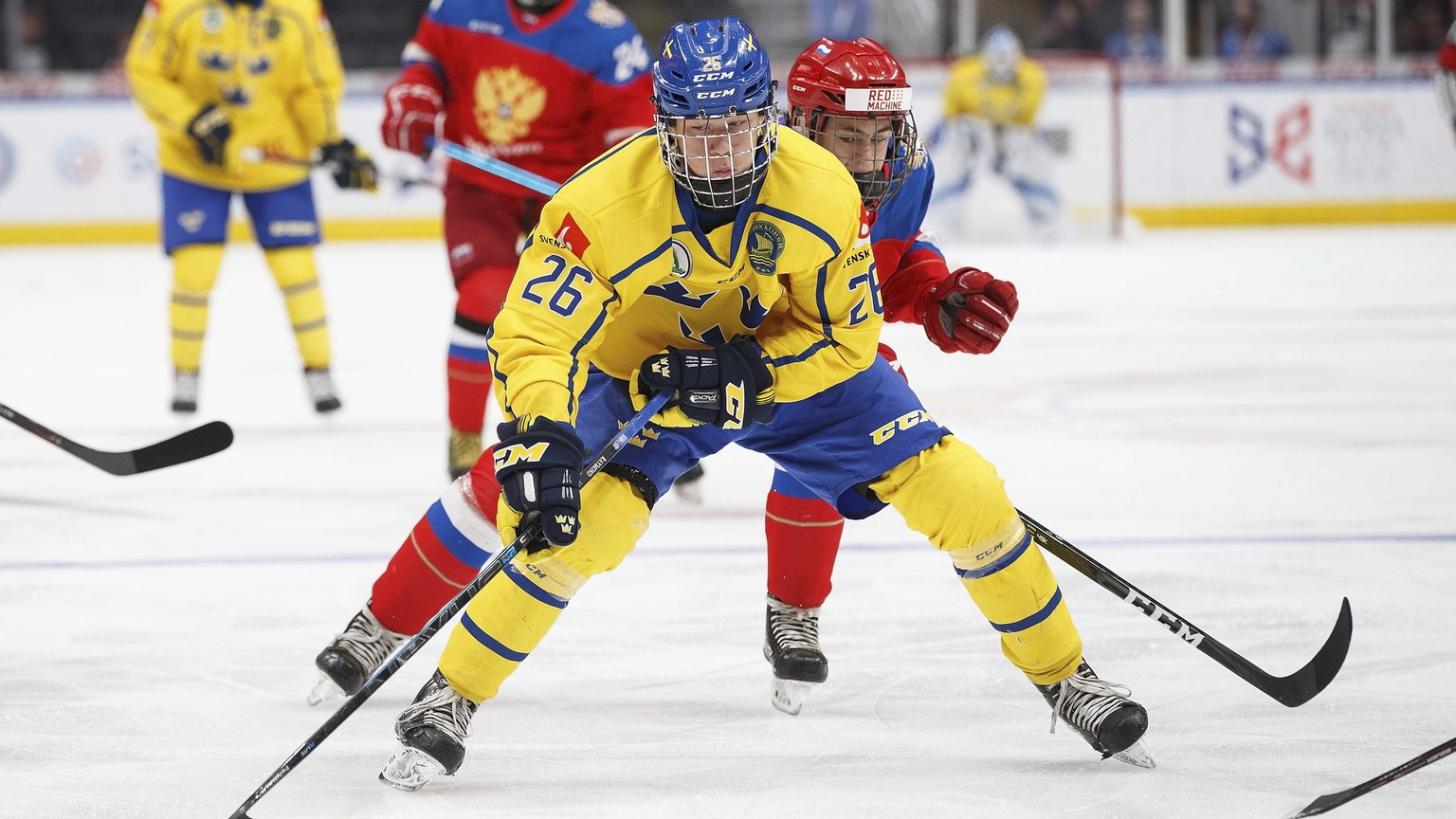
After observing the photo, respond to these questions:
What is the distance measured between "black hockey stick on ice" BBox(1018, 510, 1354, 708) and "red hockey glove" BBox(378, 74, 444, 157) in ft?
6.77

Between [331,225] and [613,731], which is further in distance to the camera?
[331,225]

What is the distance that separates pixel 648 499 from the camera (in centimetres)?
207

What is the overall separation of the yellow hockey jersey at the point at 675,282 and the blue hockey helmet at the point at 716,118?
0.05 meters

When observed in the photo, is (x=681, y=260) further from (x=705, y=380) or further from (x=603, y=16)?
(x=603, y=16)

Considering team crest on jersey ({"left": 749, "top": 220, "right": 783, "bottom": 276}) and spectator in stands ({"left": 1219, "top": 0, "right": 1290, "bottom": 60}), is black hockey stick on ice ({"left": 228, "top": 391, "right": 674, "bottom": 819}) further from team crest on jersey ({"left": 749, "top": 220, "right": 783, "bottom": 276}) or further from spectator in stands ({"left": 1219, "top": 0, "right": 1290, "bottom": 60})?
spectator in stands ({"left": 1219, "top": 0, "right": 1290, "bottom": 60})

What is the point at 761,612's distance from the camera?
2832 millimetres

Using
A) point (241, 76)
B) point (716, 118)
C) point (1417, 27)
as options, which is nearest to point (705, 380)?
point (716, 118)

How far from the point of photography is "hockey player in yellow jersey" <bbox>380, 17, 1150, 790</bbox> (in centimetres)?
194

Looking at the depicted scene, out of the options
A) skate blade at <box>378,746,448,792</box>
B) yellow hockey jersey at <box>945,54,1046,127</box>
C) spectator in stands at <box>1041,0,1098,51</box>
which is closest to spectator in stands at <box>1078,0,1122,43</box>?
spectator in stands at <box>1041,0,1098,51</box>

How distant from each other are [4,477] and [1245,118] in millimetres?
8062

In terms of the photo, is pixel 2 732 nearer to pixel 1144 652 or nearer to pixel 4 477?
pixel 1144 652

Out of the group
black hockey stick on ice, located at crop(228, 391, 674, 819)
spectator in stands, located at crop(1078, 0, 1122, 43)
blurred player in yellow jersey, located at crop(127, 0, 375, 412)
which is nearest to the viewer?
black hockey stick on ice, located at crop(228, 391, 674, 819)

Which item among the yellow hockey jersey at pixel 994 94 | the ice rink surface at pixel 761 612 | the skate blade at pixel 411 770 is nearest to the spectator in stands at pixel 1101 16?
the yellow hockey jersey at pixel 994 94

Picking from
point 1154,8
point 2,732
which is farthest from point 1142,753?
point 1154,8
